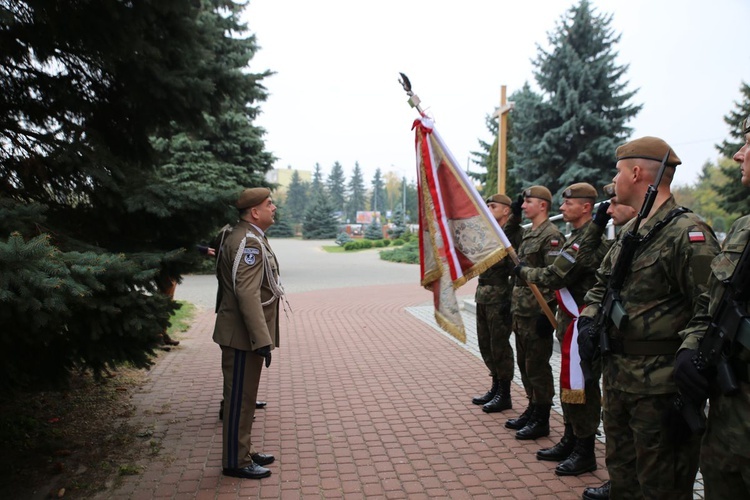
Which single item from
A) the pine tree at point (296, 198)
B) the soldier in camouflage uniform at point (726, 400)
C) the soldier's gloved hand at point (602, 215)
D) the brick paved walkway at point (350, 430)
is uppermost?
the pine tree at point (296, 198)

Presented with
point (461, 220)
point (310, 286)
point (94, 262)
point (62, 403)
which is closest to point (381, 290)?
point (310, 286)

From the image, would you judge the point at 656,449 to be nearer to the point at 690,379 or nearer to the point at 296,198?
the point at 690,379

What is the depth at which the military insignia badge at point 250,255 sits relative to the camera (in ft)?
14.3

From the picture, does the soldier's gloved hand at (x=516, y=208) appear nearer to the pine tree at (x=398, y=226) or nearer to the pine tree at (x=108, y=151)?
the pine tree at (x=108, y=151)

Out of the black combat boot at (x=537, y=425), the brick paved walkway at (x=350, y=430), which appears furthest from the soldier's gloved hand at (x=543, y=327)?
the brick paved walkway at (x=350, y=430)

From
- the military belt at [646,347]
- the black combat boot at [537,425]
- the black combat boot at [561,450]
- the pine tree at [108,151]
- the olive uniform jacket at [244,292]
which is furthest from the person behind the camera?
the black combat boot at [537,425]

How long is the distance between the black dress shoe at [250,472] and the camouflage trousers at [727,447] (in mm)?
3129

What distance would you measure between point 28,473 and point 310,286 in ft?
48.9

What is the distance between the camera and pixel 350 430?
5.47 m

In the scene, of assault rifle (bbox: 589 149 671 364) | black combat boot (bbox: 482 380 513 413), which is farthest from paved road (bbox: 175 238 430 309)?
assault rifle (bbox: 589 149 671 364)

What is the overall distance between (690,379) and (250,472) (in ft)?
10.8

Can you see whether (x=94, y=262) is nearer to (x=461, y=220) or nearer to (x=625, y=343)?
(x=461, y=220)

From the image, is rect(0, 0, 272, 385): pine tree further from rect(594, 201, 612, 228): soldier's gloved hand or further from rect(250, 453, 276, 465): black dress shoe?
rect(594, 201, 612, 228): soldier's gloved hand

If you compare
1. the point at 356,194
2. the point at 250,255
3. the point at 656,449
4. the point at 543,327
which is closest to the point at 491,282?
the point at 543,327
